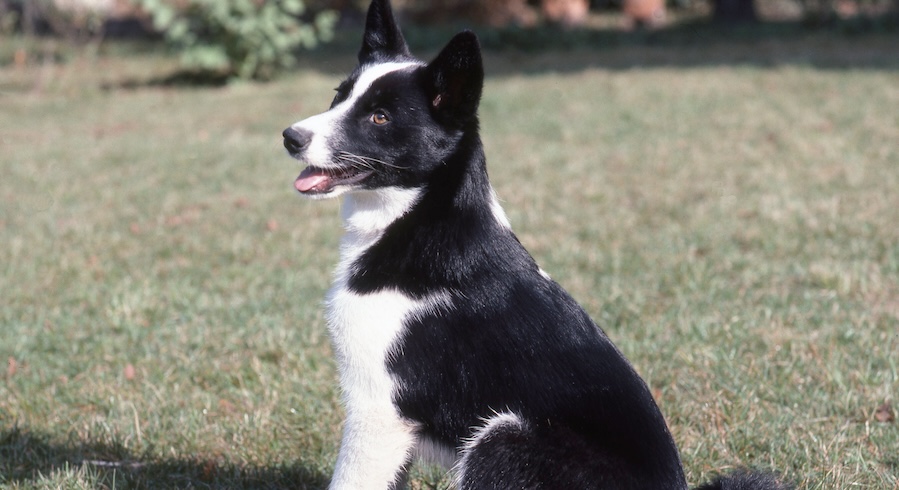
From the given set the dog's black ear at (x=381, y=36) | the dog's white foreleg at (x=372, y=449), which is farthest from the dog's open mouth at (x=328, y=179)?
the dog's white foreleg at (x=372, y=449)

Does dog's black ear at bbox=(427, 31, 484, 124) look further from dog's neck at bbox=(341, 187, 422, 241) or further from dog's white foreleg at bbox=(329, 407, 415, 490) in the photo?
dog's white foreleg at bbox=(329, 407, 415, 490)

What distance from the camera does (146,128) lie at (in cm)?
1091

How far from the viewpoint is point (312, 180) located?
2678 mm

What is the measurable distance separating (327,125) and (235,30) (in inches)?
436

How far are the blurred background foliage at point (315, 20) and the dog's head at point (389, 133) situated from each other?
10851 millimetres

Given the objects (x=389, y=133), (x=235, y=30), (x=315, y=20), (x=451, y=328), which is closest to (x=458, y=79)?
(x=389, y=133)

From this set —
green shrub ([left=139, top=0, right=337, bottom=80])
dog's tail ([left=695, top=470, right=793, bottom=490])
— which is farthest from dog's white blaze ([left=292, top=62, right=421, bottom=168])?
green shrub ([left=139, top=0, right=337, bottom=80])

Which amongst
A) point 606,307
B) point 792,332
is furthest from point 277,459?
point 792,332

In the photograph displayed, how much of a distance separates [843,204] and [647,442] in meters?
5.07

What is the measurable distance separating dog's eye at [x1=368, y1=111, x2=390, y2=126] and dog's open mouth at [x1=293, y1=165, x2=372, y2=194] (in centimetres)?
14

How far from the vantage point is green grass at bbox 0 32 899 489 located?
3.58 m

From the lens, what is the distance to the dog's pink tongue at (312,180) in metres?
2.67

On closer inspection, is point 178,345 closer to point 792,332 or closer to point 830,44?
point 792,332

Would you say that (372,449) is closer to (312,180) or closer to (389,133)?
(312,180)
